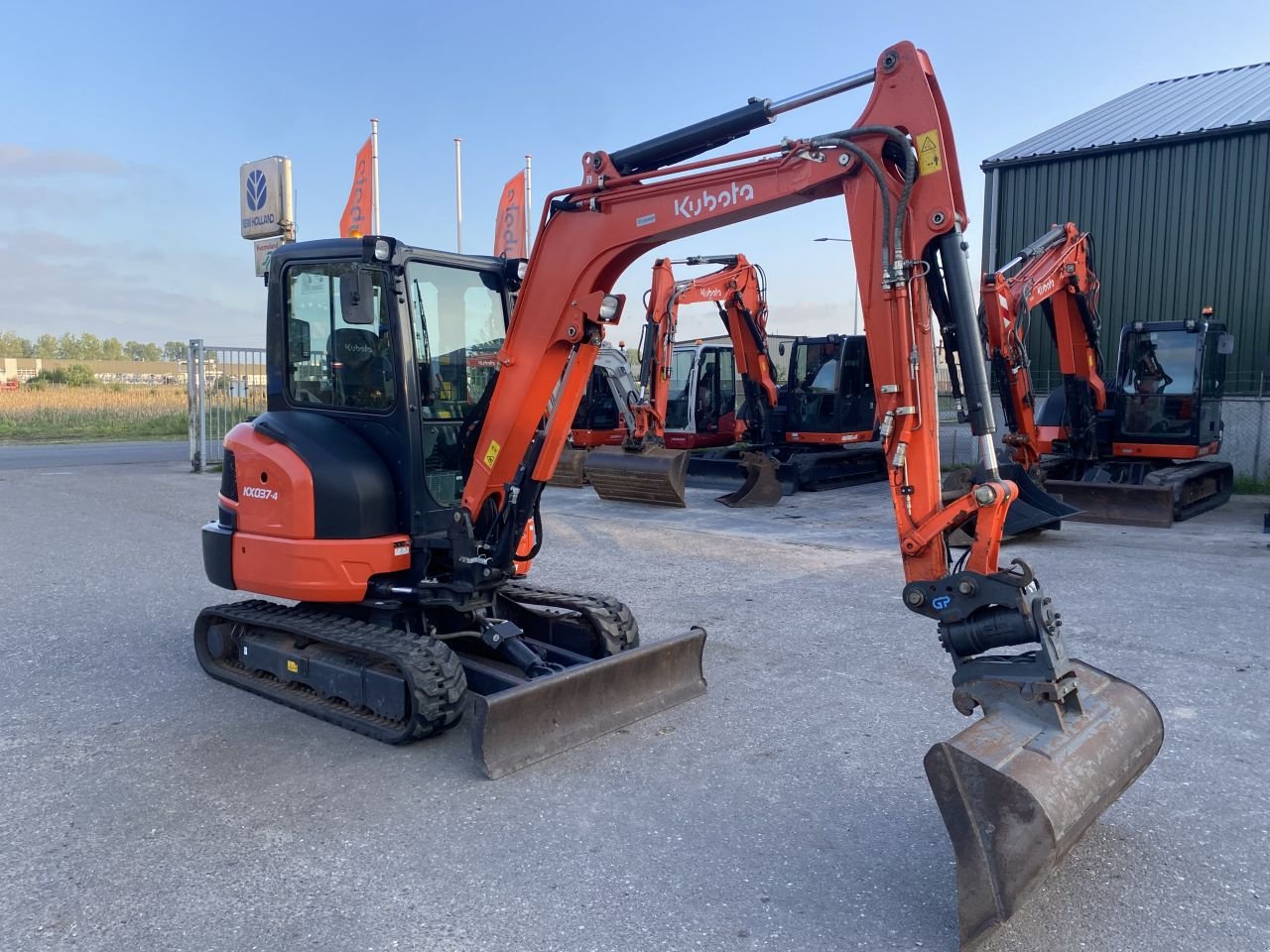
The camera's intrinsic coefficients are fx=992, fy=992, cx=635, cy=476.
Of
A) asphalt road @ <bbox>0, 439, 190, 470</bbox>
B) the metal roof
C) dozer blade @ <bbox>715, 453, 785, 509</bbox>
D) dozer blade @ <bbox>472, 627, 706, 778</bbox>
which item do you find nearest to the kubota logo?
dozer blade @ <bbox>472, 627, 706, 778</bbox>

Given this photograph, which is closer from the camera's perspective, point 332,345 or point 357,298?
point 357,298

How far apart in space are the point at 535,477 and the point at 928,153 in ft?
8.17

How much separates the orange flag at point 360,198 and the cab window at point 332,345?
12.4m

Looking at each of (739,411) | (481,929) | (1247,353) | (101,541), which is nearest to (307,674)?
(481,929)

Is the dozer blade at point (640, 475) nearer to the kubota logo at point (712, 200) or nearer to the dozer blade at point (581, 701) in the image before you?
the dozer blade at point (581, 701)

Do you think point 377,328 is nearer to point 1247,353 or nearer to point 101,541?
point 101,541

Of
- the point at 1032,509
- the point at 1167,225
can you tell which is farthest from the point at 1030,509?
the point at 1167,225

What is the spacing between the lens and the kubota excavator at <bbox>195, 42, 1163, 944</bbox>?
12.7 ft

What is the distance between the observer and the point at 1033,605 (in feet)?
11.9

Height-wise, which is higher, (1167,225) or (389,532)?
(1167,225)

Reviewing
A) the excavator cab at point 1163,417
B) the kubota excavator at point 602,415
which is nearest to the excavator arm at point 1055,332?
the excavator cab at point 1163,417

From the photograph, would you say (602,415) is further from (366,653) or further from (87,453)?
(366,653)

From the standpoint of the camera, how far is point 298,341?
18.5 feet

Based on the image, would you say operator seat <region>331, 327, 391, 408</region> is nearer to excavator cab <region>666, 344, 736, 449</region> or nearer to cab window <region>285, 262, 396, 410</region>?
cab window <region>285, 262, 396, 410</region>
